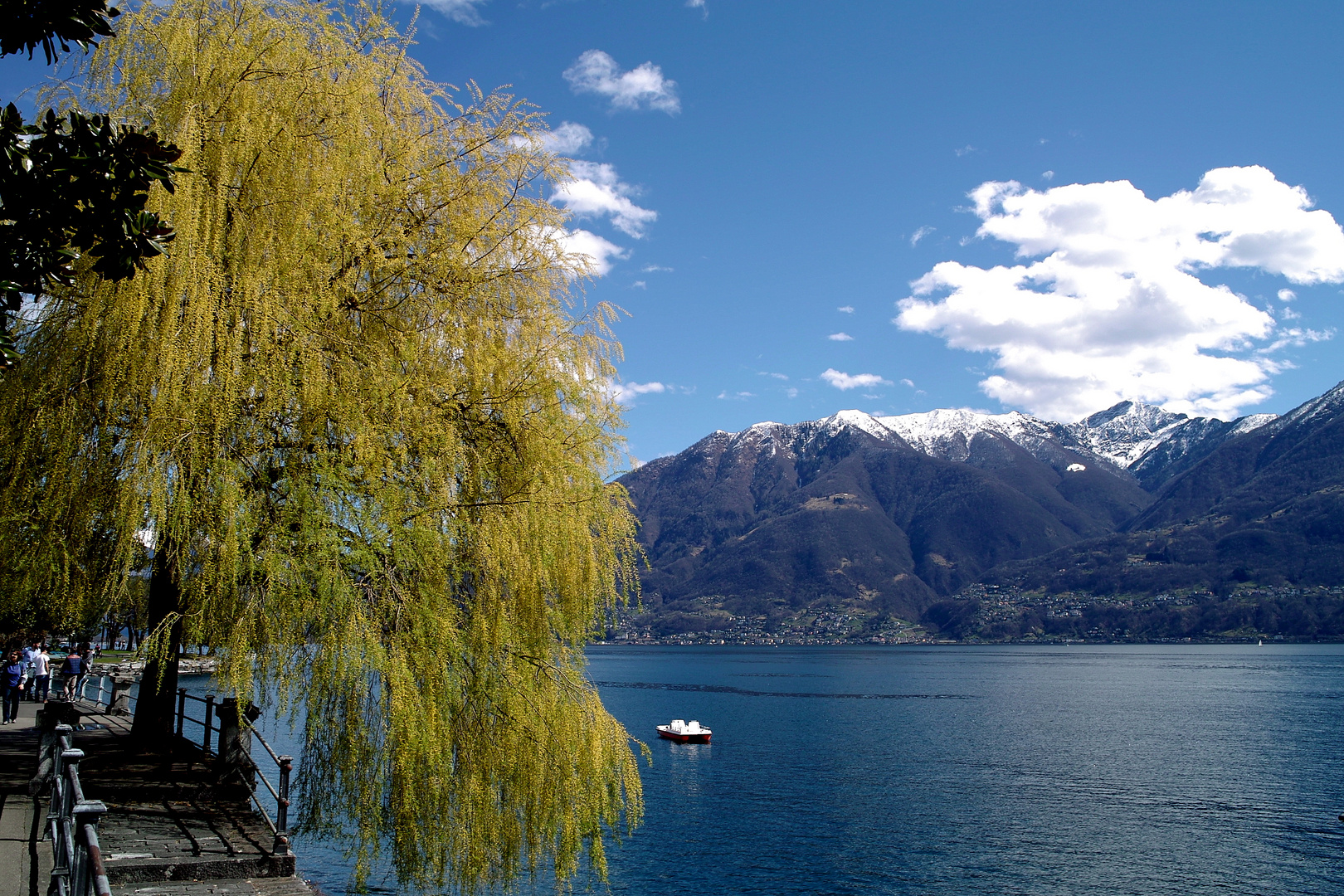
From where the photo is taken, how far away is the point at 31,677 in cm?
3394

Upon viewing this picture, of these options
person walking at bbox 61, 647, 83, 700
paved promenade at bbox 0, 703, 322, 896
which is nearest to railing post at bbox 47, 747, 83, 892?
paved promenade at bbox 0, 703, 322, 896

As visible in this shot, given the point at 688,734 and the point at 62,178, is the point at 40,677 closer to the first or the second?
the point at 62,178

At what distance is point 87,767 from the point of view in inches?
533

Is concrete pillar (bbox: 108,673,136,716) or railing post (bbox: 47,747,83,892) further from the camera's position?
concrete pillar (bbox: 108,673,136,716)

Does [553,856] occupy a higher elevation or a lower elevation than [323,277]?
lower

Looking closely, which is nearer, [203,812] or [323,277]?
[323,277]

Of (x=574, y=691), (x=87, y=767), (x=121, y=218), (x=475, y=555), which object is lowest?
(x=87, y=767)

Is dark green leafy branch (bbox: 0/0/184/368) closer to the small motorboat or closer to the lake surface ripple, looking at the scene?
the lake surface ripple

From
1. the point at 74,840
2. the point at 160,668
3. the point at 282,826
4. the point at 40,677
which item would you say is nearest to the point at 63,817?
the point at 74,840

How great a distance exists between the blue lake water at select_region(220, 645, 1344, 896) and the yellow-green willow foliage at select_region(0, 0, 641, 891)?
23.4 metres

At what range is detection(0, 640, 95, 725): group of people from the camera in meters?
25.2

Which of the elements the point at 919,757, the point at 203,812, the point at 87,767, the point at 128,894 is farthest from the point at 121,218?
the point at 919,757

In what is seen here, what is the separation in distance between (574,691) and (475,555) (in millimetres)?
2577

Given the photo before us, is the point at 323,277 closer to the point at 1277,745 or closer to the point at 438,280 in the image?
the point at 438,280
